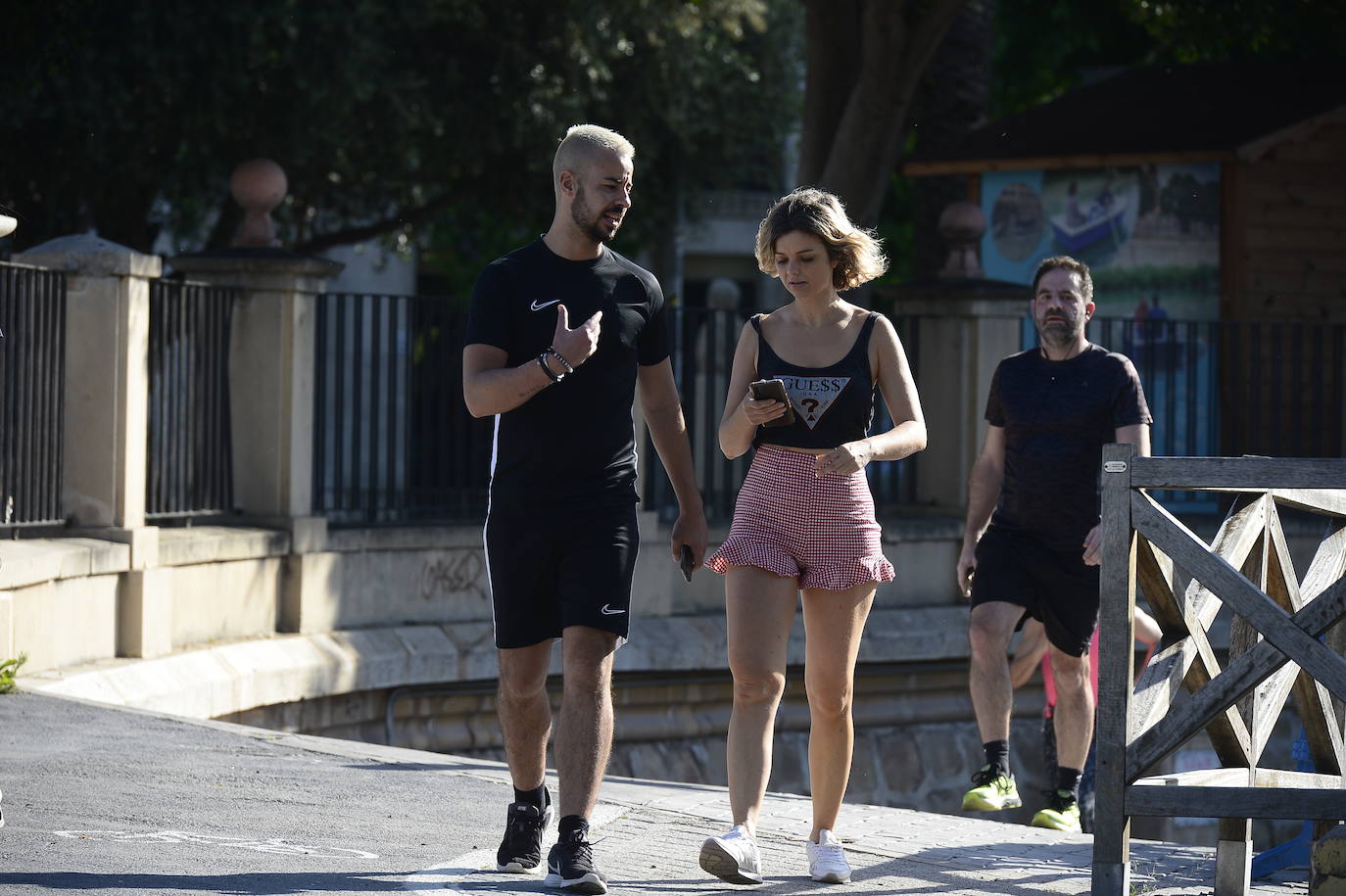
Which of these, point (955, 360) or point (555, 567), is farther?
point (955, 360)

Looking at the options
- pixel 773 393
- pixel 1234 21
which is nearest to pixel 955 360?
pixel 1234 21

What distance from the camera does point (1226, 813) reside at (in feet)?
15.4

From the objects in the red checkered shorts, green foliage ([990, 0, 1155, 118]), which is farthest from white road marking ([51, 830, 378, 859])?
green foliage ([990, 0, 1155, 118])

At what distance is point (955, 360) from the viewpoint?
1234cm

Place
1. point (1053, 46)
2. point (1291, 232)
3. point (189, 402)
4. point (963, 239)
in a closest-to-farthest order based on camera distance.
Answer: point (189, 402) → point (963, 239) → point (1291, 232) → point (1053, 46)

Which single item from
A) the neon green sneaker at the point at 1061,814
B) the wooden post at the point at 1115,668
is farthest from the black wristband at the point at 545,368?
the neon green sneaker at the point at 1061,814

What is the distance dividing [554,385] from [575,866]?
49.7 inches

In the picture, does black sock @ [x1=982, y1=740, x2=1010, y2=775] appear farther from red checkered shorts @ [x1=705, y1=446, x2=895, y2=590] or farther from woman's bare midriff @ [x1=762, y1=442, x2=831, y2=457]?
woman's bare midriff @ [x1=762, y1=442, x2=831, y2=457]

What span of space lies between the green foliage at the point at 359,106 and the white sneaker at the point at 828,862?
441 inches

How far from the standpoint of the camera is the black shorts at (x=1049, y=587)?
7.14 metres

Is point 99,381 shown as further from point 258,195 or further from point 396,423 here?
point 396,423

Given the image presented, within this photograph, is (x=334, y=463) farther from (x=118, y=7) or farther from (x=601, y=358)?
(x=118, y=7)

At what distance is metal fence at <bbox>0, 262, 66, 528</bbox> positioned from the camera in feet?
28.1

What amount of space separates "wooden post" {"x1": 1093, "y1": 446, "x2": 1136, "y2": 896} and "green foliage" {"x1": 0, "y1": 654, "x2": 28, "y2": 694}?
4.78 meters
